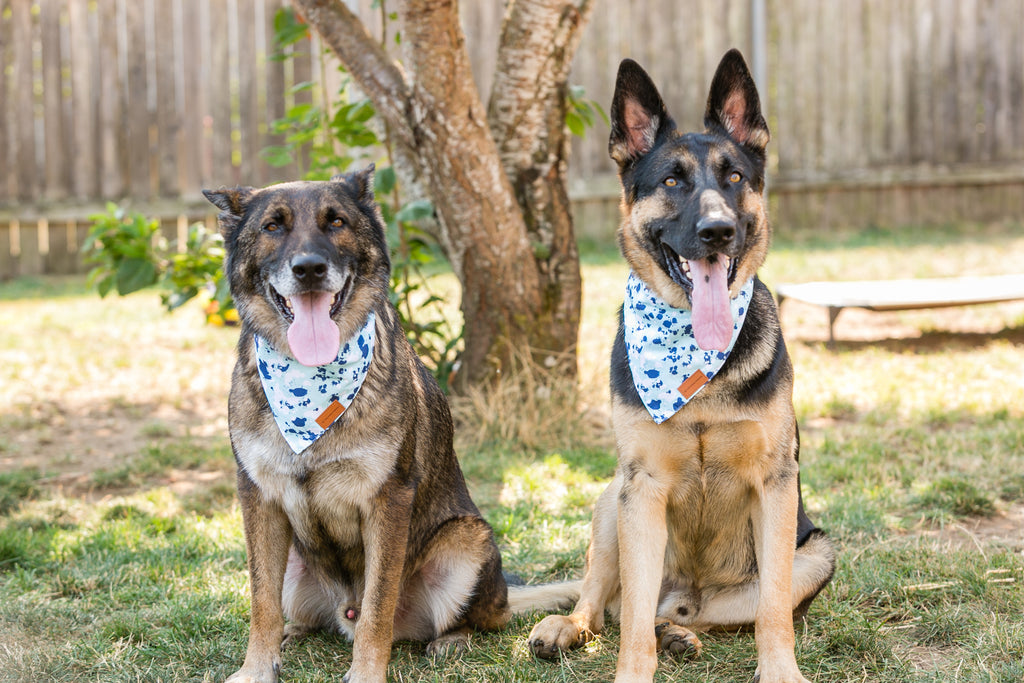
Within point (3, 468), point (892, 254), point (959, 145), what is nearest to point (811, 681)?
point (3, 468)

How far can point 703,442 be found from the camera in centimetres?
300

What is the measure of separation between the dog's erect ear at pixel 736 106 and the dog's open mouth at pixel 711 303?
539mm

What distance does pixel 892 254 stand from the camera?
1050 cm

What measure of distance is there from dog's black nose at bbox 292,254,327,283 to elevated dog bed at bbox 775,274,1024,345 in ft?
17.4

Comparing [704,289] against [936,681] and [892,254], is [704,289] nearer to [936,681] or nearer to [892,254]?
[936,681]

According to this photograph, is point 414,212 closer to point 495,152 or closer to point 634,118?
point 495,152

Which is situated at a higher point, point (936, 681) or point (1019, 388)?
point (1019, 388)

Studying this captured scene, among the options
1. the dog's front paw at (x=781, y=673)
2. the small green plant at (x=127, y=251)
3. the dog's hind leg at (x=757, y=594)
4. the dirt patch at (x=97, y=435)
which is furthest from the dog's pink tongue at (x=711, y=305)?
the small green plant at (x=127, y=251)

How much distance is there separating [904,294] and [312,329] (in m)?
5.75

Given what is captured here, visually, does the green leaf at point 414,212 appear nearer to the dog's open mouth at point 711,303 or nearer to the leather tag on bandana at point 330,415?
the leather tag on bandana at point 330,415

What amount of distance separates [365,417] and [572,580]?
129cm

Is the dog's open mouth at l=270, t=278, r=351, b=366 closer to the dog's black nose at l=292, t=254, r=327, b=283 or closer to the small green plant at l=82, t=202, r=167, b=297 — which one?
the dog's black nose at l=292, t=254, r=327, b=283

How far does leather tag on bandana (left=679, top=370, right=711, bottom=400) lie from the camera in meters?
3.00

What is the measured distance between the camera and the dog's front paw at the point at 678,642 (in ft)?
10.6
